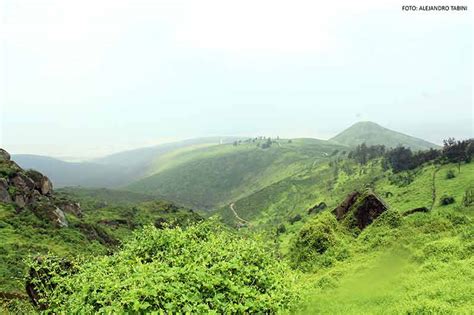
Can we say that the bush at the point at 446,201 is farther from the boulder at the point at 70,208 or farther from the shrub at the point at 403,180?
the boulder at the point at 70,208

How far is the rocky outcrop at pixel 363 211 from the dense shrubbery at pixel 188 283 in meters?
19.7

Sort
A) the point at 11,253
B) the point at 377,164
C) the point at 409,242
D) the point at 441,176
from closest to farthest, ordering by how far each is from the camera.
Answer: the point at 409,242 → the point at 11,253 → the point at 441,176 → the point at 377,164

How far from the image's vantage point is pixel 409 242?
26.7 meters

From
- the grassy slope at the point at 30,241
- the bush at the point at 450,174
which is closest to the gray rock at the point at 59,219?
the grassy slope at the point at 30,241

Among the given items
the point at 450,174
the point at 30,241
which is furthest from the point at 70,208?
the point at 450,174

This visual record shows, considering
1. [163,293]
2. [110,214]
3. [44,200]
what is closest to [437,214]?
[163,293]

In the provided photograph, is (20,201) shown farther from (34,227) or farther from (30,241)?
(30,241)

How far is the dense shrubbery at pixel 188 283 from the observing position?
13.5m

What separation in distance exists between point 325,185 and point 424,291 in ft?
590

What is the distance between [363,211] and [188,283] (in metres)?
26.6

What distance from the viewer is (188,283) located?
577 inches

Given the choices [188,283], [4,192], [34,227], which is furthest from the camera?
[4,192]

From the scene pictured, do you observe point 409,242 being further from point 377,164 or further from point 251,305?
point 377,164

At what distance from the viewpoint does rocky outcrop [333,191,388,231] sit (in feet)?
120
